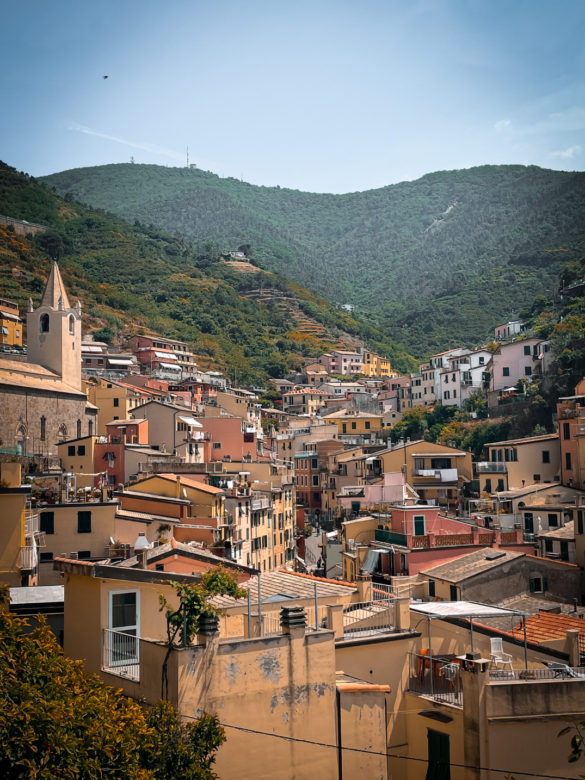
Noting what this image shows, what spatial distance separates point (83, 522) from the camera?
28.8 metres

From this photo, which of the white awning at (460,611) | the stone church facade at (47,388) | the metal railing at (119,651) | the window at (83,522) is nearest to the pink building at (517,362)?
the stone church facade at (47,388)

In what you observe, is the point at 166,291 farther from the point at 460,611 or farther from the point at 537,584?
the point at 460,611

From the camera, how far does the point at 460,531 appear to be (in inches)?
1407

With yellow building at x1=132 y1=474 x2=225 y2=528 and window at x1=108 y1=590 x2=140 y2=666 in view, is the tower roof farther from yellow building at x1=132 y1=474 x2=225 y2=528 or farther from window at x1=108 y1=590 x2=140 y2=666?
window at x1=108 y1=590 x2=140 y2=666

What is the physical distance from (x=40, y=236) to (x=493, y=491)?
117m

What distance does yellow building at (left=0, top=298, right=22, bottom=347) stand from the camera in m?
88.9

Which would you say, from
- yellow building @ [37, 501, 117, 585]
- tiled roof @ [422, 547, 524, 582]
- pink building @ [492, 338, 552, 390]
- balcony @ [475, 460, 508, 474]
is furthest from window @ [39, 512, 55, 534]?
pink building @ [492, 338, 552, 390]

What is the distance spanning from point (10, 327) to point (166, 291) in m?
57.8

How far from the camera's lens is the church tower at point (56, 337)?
66.8 meters

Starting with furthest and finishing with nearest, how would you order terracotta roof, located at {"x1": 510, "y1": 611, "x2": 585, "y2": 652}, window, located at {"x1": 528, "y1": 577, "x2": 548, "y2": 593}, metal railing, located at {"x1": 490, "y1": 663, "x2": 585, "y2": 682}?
window, located at {"x1": 528, "y1": 577, "x2": 548, "y2": 593} → terracotta roof, located at {"x1": 510, "y1": 611, "x2": 585, "y2": 652} → metal railing, located at {"x1": 490, "y1": 663, "x2": 585, "y2": 682}

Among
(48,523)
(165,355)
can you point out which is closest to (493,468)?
(48,523)

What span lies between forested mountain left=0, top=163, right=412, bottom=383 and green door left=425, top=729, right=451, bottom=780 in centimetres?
10290

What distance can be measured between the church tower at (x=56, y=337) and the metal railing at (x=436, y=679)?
54.0 metres

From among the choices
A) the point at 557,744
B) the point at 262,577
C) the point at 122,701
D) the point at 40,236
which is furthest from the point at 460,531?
the point at 40,236
